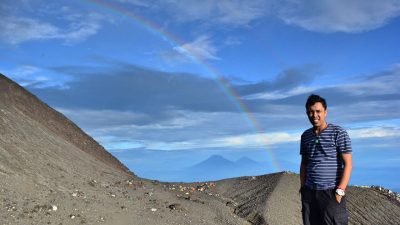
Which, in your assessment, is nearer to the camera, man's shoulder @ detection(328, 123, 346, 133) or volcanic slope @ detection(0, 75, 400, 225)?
man's shoulder @ detection(328, 123, 346, 133)

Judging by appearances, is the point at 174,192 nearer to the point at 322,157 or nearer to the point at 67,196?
the point at 67,196

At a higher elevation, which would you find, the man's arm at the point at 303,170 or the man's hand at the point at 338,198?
the man's arm at the point at 303,170

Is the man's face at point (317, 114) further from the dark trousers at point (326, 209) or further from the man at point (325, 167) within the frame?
the dark trousers at point (326, 209)

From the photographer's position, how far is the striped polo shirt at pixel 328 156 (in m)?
6.25

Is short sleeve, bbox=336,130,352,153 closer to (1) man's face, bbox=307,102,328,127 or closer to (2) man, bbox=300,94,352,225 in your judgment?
(2) man, bbox=300,94,352,225

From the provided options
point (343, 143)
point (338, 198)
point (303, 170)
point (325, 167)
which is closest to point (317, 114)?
point (343, 143)

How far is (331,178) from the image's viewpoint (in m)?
6.29

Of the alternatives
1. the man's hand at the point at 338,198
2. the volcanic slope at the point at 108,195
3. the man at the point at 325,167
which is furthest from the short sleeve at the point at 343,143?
the volcanic slope at the point at 108,195

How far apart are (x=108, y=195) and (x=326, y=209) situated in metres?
9.03

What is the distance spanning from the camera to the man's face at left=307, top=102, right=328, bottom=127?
251 inches

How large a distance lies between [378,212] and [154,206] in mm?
9814

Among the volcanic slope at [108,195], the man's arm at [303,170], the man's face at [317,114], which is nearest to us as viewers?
the man's face at [317,114]

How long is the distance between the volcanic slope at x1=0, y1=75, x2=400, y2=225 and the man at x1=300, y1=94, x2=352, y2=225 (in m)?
6.33

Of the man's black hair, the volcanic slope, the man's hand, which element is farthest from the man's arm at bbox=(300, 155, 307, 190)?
the volcanic slope
